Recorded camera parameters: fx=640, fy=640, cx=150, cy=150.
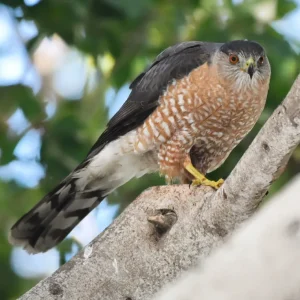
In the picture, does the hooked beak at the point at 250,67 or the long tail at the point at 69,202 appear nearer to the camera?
the hooked beak at the point at 250,67

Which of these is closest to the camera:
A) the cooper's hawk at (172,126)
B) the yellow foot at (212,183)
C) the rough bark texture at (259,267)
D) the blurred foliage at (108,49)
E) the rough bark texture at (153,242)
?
the rough bark texture at (259,267)

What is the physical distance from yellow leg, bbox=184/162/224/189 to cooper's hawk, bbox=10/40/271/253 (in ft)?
0.03

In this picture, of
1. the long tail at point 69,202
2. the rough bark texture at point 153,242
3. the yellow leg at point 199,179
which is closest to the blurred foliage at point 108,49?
the long tail at point 69,202

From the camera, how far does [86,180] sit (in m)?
5.10

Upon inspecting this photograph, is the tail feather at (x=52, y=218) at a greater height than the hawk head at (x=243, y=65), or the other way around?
the hawk head at (x=243, y=65)

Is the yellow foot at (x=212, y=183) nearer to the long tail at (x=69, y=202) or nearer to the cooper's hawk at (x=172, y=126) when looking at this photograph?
the cooper's hawk at (x=172, y=126)

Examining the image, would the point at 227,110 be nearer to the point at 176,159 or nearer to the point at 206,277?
the point at 176,159

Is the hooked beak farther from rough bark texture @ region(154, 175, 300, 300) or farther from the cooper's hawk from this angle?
rough bark texture @ region(154, 175, 300, 300)

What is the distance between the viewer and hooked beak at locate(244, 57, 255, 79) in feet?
15.2

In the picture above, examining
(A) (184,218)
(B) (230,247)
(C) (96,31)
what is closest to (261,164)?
(A) (184,218)

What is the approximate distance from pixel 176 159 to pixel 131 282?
4.37ft

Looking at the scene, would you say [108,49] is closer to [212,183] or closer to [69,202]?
[69,202]

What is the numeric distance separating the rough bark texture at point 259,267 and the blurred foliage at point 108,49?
159 inches

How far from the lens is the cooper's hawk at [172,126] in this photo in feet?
15.0
